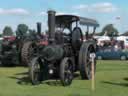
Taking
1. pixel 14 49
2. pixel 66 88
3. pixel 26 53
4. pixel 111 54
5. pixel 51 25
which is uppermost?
pixel 51 25

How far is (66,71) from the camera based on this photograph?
15.2 metres

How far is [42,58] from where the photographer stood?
1598 cm

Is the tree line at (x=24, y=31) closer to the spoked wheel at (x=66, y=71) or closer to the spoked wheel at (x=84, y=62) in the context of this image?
the spoked wheel at (x=84, y=62)

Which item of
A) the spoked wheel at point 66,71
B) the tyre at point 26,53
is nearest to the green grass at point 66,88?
the spoked wheel at point 66,71

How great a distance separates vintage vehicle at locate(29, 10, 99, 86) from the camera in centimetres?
1547

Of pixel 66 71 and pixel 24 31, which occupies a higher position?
pixel 24 31

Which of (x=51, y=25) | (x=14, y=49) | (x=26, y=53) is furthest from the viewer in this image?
(x=14, y=49)

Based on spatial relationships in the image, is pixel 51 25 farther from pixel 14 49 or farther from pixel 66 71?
pixel 14 49

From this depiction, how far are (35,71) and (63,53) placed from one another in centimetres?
130

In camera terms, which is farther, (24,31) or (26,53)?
(24,31)

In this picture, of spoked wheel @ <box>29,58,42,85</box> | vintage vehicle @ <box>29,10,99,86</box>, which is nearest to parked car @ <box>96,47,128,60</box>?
vintage vehicle @ <box>29,10,99,86</box>

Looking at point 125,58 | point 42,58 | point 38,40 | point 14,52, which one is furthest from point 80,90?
point 125,58

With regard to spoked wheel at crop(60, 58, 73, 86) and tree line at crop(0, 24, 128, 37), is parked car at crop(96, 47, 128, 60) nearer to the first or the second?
tree line at crop(0, 24, 128, 37)

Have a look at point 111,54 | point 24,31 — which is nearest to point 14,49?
point 24,31
